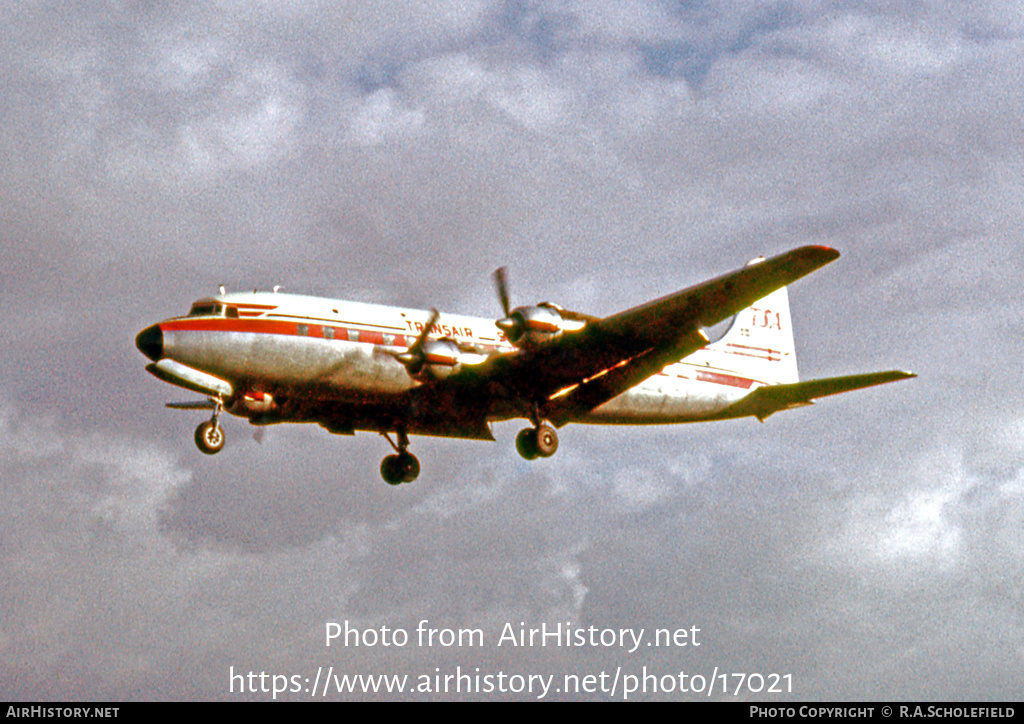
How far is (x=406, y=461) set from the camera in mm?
34156

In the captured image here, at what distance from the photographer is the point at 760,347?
37.3 metres

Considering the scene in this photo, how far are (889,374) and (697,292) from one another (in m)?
5.65

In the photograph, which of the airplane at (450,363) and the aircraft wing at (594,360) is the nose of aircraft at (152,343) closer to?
the airplane at (450,363)

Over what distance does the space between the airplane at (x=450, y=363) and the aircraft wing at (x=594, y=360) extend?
0.15 ft

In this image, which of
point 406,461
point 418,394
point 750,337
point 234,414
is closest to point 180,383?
point 234,414

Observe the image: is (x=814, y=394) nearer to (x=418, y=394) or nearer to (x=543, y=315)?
(x=543, y=315)

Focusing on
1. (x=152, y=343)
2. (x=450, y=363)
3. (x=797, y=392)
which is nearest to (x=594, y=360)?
(x=450, y=363)

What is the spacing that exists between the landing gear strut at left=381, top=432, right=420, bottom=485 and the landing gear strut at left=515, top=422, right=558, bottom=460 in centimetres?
449

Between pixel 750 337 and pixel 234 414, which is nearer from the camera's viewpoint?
pixel 234 414

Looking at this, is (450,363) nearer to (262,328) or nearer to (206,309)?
(262,328)

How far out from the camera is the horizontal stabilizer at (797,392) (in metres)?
28.6

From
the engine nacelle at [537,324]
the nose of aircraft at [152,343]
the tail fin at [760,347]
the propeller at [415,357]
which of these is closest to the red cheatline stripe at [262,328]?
the nose of aircraft at [152,343]

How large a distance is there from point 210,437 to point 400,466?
7927 mm

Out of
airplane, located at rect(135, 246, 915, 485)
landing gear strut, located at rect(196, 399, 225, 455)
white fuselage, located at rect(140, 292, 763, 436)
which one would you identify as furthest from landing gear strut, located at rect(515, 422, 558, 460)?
landing gear strut, located at rect(196, 399, 225, 455)
